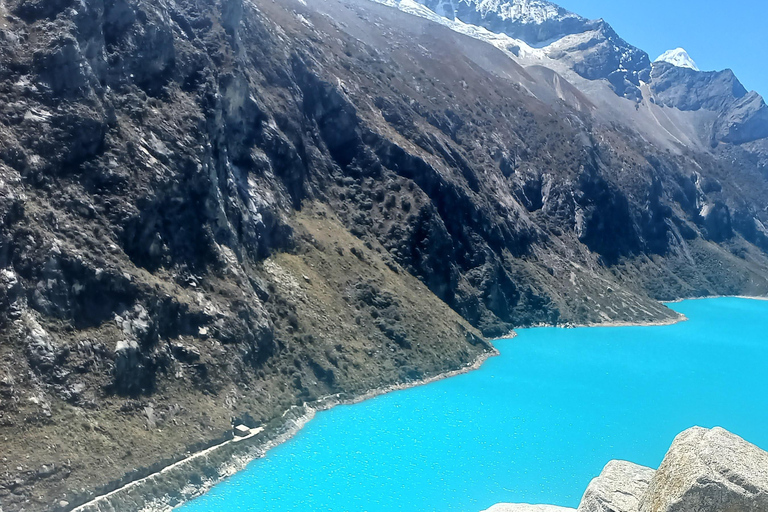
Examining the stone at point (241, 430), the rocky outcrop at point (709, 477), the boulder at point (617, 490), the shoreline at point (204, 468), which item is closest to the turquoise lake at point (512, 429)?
the shoreline at point (204, 468)

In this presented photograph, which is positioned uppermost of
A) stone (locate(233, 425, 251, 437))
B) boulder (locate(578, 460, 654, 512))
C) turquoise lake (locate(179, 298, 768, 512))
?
boulder (locate(578, 460, 654, 512))

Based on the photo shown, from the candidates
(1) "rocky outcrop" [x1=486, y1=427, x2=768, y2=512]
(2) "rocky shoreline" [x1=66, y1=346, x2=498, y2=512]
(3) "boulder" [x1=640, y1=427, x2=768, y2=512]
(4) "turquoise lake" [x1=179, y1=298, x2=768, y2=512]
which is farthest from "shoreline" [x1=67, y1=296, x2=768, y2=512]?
(3) "boulder" [x1=640, y1=427, x2=768, y2=512]

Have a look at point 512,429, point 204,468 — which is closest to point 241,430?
point 204,468

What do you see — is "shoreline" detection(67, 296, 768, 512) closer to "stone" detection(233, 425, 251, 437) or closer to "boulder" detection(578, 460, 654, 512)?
"stone" detection(233, 425, 251, 437)

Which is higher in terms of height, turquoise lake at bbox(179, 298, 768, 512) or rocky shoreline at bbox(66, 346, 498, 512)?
turquoise lake at bbox(179, 298, 768, 512)

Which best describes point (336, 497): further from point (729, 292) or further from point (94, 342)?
point (729, 292)

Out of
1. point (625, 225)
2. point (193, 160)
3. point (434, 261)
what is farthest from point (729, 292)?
point (193, 160)

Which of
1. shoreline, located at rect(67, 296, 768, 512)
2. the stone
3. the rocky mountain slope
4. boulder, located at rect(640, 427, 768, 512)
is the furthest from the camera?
the stone
